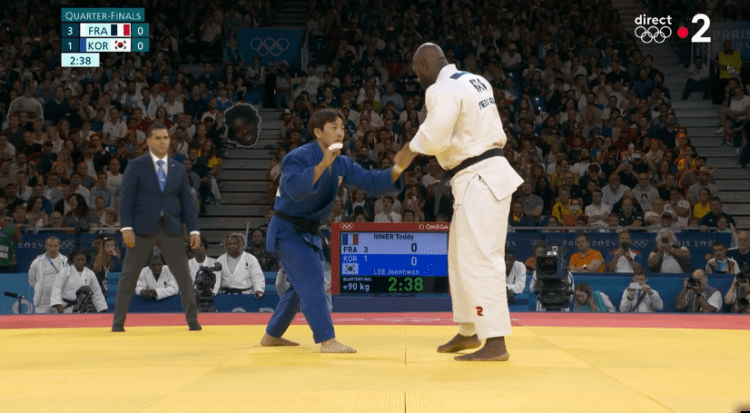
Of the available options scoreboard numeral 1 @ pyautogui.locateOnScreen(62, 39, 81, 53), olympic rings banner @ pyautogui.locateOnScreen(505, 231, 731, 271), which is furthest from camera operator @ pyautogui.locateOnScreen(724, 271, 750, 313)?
scoreboard numeral 1 @ pyautogui.locateOnScreen(62, 39, 81, 53)

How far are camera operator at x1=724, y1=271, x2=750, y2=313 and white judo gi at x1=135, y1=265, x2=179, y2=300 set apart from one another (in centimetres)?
617

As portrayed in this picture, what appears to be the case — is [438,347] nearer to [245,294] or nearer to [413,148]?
[413,148]

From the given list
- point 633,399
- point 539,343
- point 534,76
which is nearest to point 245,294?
point 539,343

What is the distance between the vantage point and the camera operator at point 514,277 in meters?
9.53

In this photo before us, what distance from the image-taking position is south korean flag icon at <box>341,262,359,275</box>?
8797 mm

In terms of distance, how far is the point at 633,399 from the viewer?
3217 mm

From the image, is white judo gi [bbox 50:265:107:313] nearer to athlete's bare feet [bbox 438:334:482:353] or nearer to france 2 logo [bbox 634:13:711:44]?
athlete's bare feet [bbox 438:334:482:353]

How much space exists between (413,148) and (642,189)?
30.7 feet

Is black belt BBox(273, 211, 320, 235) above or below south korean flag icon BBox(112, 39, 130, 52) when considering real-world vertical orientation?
below

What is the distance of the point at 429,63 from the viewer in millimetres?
4953

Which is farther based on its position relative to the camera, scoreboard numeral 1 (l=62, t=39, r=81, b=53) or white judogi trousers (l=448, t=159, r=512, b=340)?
scoreboard numeral 1 (l=62, t=39, r=81, b=53)

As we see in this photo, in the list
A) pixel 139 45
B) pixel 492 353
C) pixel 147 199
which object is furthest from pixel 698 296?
pixel 139 45

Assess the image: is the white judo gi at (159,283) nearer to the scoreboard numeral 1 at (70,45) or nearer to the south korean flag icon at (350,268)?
the south korean flag icon at (350,268)

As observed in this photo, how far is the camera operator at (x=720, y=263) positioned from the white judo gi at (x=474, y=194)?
6.43 m
